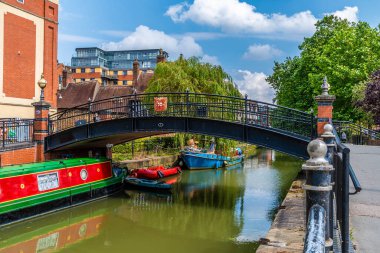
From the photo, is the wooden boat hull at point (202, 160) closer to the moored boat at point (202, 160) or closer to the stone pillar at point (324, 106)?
the moored boat at point (202, 160)

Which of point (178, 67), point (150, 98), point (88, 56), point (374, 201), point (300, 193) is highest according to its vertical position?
point (88, 56)

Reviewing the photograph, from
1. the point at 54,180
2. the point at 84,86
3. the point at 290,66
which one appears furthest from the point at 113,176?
the point at 84,86

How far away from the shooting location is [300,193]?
42.0ft

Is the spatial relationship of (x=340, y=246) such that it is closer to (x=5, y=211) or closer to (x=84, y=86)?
(x=5, y=211)

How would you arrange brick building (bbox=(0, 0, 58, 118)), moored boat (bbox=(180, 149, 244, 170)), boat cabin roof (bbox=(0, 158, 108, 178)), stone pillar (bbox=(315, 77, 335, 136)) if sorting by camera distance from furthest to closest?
moored boat (bbox=(180, 149, 244, 170)), brick building (bbox=(0, 0, 58, 118)), stone pillar (bbox=(315, 77, 335, 136)), boat cabin roof (bbox=(0, 158, 108, 178))

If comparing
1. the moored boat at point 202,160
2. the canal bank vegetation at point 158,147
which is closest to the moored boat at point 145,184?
the canal bank vegetation at point 158,147

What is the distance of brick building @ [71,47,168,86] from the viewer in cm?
8562

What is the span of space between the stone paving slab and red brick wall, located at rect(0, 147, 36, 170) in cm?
996

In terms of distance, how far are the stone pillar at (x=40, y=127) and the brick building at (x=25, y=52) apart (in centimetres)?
466

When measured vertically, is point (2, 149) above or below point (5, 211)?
above

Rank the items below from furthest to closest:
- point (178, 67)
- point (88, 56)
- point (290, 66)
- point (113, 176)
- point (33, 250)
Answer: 1. point (88, 56)
2. point (290, 66)
3. point (178, 67)
4. point (113, 176)
5. point (33, 250)

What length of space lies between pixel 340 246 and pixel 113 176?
1444 cm

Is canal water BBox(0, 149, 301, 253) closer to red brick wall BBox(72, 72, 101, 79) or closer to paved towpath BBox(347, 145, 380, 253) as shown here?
paved towpath BBox(347, 145, 380, 253)

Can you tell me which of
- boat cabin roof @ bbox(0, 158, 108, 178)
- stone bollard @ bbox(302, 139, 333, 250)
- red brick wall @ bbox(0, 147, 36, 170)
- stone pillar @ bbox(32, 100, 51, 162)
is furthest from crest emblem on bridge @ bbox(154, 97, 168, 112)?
stone bollard @ bbox(302, 139, 333, 250)
